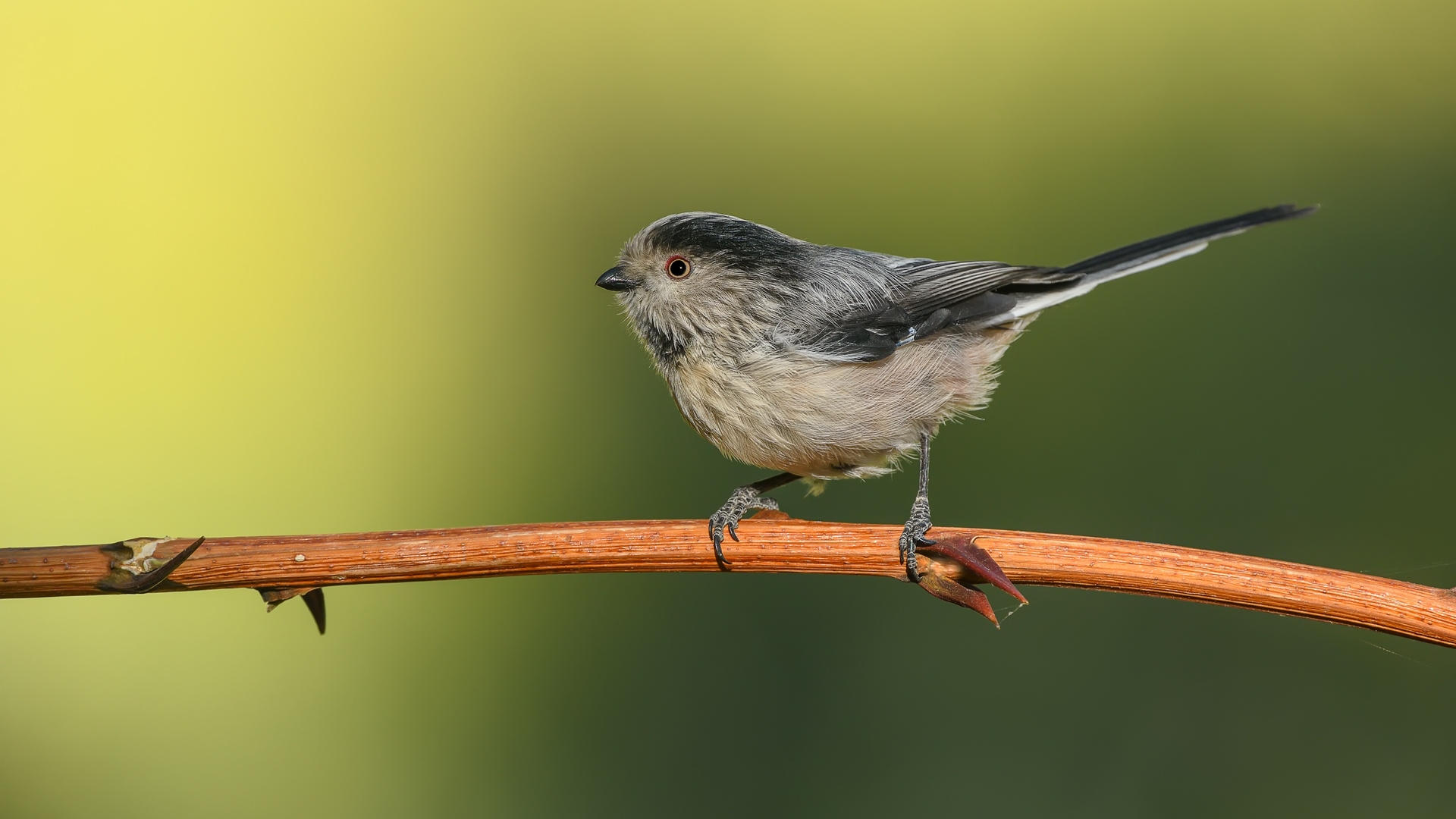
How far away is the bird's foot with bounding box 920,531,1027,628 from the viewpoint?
126 cm

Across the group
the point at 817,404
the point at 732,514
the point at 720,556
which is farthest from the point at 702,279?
the point at 720,556

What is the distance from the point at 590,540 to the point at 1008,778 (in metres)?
1.77

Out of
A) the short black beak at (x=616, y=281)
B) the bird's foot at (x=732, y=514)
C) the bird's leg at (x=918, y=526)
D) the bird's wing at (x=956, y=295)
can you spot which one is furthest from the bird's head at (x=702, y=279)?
the bird's leg at (x=918, y=526)

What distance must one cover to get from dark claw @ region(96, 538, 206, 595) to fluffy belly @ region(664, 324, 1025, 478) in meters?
0.94

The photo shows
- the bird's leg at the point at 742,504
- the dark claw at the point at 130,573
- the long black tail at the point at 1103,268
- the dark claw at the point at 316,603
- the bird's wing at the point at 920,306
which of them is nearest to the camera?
the dark claw at the point at 130,573

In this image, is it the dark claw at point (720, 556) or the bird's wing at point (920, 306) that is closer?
the dark claw at point (720, 556)

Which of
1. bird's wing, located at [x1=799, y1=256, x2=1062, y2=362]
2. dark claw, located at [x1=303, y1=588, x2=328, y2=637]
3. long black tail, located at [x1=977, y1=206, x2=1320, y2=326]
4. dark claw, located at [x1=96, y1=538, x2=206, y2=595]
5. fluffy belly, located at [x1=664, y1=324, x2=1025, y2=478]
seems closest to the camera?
dark claw, located at [x1=96, y1=538, x2=206, y2=595]

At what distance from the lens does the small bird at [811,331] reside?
194cm

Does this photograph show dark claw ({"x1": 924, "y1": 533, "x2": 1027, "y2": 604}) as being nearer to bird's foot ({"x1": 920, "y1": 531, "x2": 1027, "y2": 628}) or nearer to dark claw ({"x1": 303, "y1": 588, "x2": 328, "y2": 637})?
bird's foot ({"x1": 920, "y1": 531, "x2": 1027, "y2": 628})

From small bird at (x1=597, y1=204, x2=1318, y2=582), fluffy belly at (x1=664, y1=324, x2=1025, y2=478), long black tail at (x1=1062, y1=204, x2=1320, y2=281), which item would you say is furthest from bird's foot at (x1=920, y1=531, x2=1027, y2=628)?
long black tail at (x1=1062, y1=204, x2=1320, y2=281)

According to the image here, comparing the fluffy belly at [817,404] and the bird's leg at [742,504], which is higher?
the fluffy belly at [817,404]

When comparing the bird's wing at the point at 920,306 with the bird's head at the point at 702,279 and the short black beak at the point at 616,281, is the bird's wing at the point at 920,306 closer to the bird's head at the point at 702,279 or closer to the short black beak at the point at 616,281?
the bird's head at the point at 702,279

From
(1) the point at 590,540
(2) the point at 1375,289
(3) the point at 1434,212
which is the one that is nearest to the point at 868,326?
(1) the point at 590,540

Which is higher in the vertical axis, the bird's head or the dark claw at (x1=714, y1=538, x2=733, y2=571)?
the bird's head
